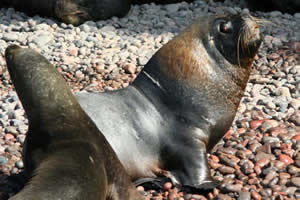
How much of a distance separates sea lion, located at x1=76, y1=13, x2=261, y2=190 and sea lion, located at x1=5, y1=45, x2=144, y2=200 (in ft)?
2.32

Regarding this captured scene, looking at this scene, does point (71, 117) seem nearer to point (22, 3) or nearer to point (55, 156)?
point (55, 156)

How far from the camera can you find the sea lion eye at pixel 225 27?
18.1 ft

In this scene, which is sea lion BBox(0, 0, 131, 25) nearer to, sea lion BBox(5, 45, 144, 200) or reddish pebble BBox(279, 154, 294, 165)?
sea lion BBox(5, 45, 144, 200)

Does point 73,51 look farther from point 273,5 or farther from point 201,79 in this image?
point 273,5

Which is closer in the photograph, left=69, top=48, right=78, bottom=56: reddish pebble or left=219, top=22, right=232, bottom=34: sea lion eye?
left=219, top=22, right=232, bottom=34: sea lion eye

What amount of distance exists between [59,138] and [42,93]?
1.29 ft

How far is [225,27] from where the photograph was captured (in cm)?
552

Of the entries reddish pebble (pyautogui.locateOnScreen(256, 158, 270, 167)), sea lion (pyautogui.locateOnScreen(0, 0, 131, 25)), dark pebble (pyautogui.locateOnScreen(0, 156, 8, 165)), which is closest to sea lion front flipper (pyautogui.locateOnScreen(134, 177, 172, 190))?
reddish pebble (pyautogui.locateOnScreen(256, 158, 270, 167))

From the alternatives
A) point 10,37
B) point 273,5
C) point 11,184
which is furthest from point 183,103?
point 273,5

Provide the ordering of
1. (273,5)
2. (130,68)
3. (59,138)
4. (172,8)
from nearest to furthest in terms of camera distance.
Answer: (59,138), (130,68), (172,8), (273,5)

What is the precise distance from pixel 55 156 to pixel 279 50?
485cm

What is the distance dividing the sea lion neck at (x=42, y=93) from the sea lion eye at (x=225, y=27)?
6.46 feet

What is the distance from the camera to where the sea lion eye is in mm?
5516

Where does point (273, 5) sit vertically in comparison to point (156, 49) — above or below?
above
